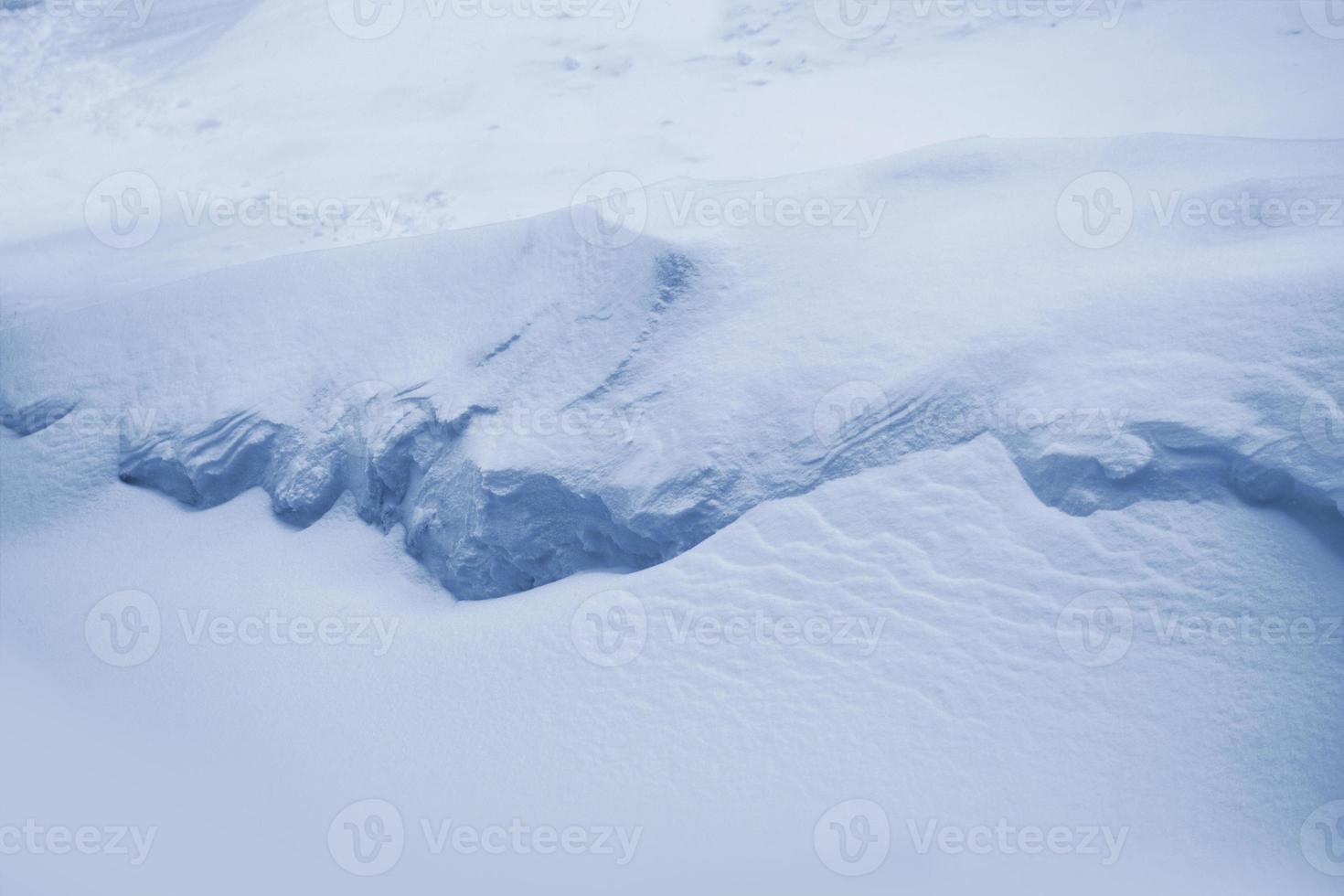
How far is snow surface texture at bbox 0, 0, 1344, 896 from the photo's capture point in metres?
3.10

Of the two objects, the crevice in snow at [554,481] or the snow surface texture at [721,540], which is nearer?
the snow surface texture at [721,540]

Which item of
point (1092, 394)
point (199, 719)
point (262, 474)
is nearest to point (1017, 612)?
point (1092, 394)

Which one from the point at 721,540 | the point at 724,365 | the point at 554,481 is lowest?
the point at 721,540

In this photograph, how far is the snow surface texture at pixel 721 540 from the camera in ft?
10.2

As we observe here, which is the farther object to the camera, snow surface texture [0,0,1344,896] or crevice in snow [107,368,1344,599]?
crevice in snow [107,368,1344,599]

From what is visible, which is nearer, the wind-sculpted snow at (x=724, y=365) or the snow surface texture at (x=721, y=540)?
the snow surface texture at (x=721, y=540)

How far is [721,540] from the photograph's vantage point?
377 cm

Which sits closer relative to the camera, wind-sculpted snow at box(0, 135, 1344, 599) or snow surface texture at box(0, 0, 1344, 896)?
snow surface texture at box(0, 0, 1344, 896)

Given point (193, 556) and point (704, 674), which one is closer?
point (704, 674)

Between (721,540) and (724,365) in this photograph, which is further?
(724,365)

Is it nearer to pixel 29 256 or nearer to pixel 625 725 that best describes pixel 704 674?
pixel 625 725

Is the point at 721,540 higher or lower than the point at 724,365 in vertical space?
lower

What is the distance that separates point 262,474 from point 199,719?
48.5 inches

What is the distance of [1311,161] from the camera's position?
466 centimetres
